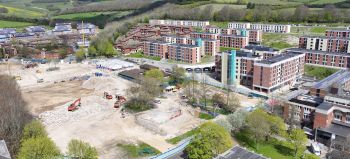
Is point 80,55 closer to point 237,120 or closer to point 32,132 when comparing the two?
point 32,132

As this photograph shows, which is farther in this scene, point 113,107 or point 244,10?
point 244,10

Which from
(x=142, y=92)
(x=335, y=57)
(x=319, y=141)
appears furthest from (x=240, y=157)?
(x=335, y=57)

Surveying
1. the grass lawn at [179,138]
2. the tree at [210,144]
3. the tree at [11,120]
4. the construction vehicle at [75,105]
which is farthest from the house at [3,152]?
the construction vehicle at [75,105]

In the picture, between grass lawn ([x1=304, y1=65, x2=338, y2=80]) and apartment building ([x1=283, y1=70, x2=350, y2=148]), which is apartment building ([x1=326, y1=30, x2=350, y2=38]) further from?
apartment building ([x1=283, y1=70, x2=350, y2=148])

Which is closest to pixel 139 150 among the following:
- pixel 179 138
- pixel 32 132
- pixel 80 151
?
pixel 179 138

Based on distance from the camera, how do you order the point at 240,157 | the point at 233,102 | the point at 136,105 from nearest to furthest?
the point at 240,157 < the point at 233,102 < the point at 136,105

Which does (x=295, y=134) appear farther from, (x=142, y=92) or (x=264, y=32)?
(x=264, y=32)

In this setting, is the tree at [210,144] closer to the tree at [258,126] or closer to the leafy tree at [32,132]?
the tree at [258,126]
